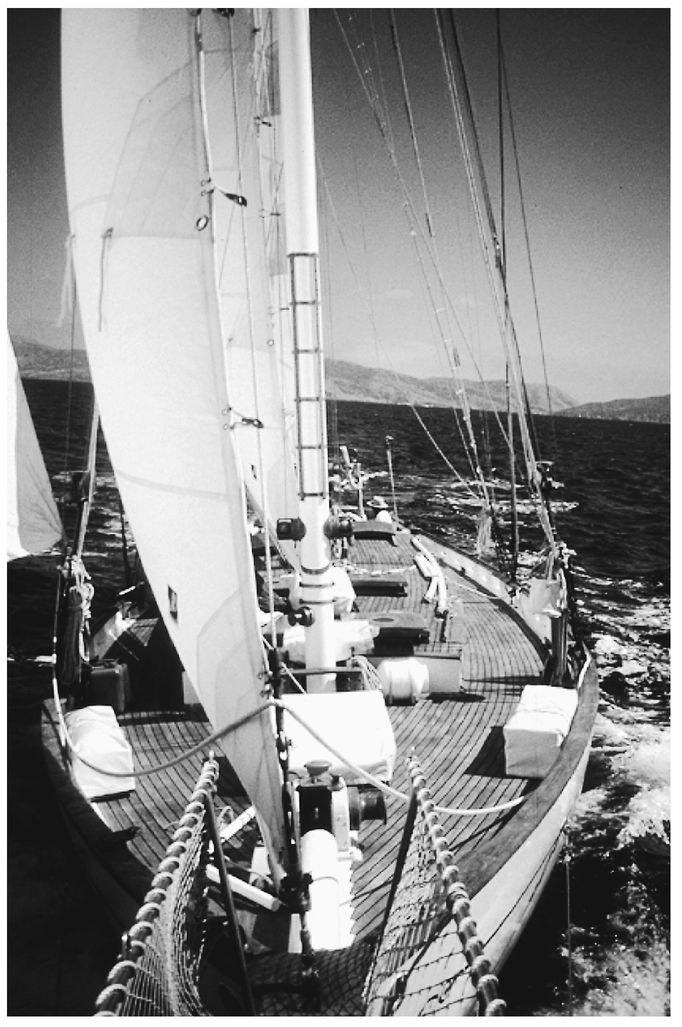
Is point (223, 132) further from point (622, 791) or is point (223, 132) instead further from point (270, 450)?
point (622, 791)

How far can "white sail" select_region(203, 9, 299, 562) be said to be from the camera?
7.56 m

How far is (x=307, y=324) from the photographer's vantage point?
5.49 metres

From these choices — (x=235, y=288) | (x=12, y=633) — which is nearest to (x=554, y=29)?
(x=235, y=288)

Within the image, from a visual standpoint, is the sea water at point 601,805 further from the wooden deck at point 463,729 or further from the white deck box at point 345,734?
the white deck box at point 345,734

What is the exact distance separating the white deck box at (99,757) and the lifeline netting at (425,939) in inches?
112

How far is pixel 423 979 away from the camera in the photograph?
2.63 metres

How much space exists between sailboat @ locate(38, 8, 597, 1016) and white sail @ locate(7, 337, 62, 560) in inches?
26.6

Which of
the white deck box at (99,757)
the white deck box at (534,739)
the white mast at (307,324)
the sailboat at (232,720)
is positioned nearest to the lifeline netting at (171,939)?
the sailboat at (232,720)

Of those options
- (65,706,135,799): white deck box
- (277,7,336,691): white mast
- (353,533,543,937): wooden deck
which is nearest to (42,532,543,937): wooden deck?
(353,533,543,937): wooden deck

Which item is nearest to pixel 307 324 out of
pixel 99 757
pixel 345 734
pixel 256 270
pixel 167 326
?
pixel 167 326

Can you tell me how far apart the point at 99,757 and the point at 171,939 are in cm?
268

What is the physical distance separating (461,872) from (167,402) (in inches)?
117

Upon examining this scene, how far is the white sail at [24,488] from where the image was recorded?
21.4 feet

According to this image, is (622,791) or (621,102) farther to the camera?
(622,791)
